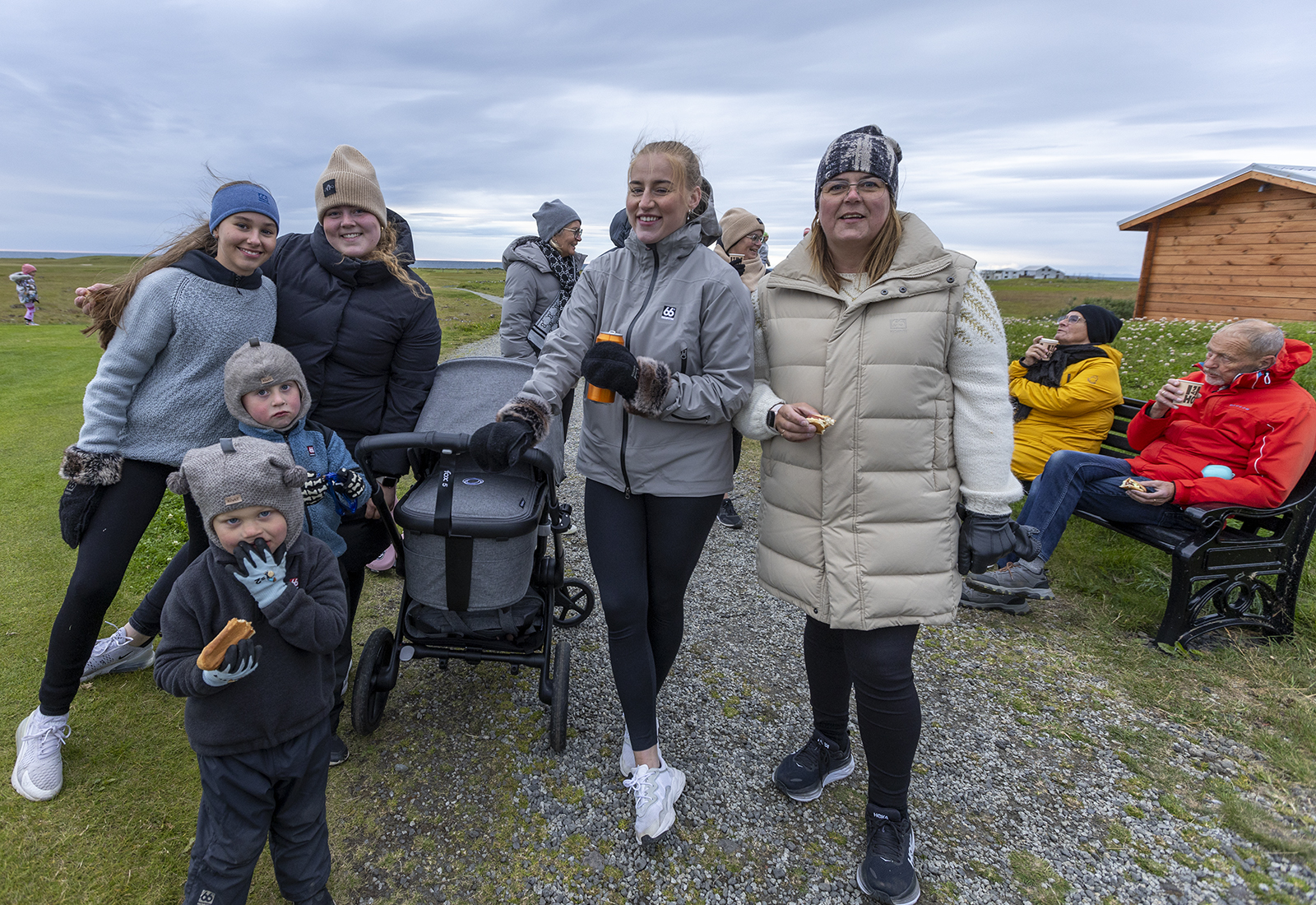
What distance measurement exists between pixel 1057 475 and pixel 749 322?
3263 mm

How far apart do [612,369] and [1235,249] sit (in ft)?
63.5

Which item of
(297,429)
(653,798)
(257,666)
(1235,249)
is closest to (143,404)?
(297,429)

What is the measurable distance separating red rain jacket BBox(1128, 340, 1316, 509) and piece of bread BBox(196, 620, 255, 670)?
15.7 feet

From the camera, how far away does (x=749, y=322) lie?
2.40 metres

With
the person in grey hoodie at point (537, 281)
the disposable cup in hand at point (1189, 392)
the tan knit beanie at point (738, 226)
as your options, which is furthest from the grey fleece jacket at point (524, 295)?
the disposable cup in hand at point (1189, 392)

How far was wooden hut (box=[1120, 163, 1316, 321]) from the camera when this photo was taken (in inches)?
546

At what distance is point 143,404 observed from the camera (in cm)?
254

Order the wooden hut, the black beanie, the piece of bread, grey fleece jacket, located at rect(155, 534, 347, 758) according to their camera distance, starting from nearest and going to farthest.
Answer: the piece of bread → grey fleece jacket, located at rect(155, 534, 347, 758) → the black beanie → the wooden hut

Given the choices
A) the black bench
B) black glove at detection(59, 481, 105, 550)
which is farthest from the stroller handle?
the black bench

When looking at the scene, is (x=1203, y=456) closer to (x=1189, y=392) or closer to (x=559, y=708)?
(x=1189, y=392)

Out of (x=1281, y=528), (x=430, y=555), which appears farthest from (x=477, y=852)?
(x=1281, y=528)

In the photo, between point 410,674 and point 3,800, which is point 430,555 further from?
point 3,800

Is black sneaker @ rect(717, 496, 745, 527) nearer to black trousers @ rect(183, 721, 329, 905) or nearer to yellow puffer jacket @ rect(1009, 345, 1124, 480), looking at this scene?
yellow puffer jacket @ rect(1009, 345, 1124, 480)

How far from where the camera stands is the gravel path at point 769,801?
7.84 feet
